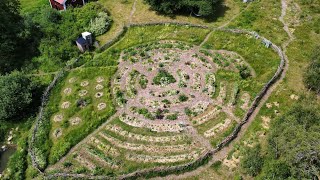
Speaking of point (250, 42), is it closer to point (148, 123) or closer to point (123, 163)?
point (148, 123)

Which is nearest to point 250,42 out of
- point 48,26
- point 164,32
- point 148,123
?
point 164,32

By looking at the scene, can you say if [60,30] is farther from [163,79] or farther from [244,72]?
[244,72]

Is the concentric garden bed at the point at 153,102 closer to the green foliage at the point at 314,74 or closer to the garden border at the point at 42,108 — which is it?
the garden border at the point at 42,108

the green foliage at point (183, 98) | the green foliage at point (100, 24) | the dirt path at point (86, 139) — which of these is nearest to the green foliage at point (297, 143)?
the green foliage at point (183, 98)

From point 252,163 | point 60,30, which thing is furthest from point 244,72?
point 60,30

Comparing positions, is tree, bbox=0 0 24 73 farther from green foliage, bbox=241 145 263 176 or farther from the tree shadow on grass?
green foliage, bbox=241 145 263 176

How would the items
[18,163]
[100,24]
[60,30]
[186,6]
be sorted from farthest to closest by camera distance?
[186,6], [100,24], [60,30], [18,163]
